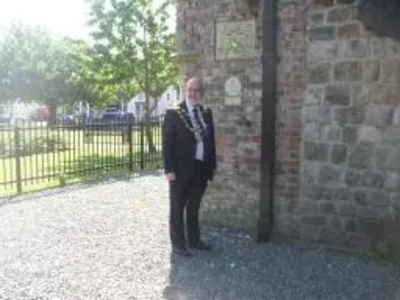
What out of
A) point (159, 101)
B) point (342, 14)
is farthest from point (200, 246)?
point (159, 101)

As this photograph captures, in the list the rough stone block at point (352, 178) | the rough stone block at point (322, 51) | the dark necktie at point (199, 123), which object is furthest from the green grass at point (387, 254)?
the dark necktie at point (199, 123)

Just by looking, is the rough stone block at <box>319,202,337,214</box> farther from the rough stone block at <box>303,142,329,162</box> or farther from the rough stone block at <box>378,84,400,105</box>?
the rough stone block at <box>378,84,400,105</box>

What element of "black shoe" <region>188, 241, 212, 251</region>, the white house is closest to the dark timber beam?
"black shoe" <region>188, 241, 212, 251</region>

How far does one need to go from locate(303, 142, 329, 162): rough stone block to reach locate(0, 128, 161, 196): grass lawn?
606cm

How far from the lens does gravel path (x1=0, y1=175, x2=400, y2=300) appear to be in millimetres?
4934

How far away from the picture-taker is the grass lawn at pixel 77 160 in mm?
11055

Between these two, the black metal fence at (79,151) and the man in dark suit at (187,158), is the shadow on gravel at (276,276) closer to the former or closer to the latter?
the man in dark suit at (187,158)

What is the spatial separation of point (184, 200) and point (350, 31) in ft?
8.49

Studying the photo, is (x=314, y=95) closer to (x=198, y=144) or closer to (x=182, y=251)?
(x=198, y=144)

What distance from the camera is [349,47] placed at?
5.89 m

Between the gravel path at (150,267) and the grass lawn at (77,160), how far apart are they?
10.4 feet

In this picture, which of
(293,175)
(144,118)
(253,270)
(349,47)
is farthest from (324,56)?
(144,118)

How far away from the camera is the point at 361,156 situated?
19.4ft

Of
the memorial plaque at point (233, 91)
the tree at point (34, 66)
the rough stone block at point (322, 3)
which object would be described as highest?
the tree at point (34, 66)
